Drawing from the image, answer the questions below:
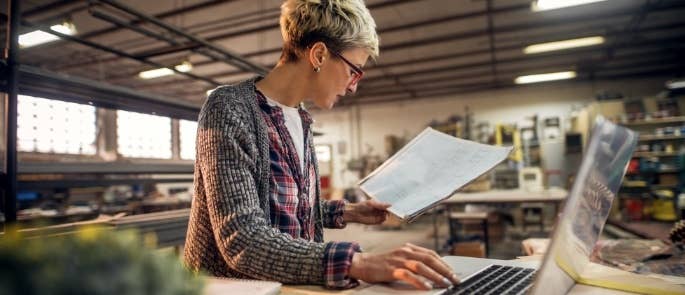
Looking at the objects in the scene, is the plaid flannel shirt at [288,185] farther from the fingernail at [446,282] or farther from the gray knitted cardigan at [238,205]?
the fingernail at [446,282]

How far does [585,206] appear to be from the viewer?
1.76 ft

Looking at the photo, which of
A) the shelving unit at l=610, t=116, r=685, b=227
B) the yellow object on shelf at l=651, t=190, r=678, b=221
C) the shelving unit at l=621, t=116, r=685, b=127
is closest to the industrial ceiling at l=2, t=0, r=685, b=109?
the shelving unit at l=621, t=116, r=685, b=127

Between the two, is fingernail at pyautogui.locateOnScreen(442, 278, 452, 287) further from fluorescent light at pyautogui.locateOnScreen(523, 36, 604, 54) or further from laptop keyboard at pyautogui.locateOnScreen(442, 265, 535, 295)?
fluorescent light at pyautogui.locateOnScreen(523, 36, 604, 54)

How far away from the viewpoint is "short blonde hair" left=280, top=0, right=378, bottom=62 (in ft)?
3.08

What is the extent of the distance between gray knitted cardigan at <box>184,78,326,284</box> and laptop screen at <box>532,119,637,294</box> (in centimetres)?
35

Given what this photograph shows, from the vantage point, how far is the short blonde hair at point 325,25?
3.08 ft

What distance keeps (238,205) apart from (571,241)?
21.5 inches

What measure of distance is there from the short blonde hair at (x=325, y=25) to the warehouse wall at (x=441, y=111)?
10.3 meters

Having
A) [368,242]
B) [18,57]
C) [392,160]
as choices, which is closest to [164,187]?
[368,242]

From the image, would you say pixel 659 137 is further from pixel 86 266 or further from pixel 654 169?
pixel 86 266

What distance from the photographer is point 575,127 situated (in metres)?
9.05

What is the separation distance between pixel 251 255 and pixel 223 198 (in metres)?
0.12

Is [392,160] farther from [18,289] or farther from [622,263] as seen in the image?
[18,289]

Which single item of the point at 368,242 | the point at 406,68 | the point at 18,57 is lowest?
the point at 368,242
